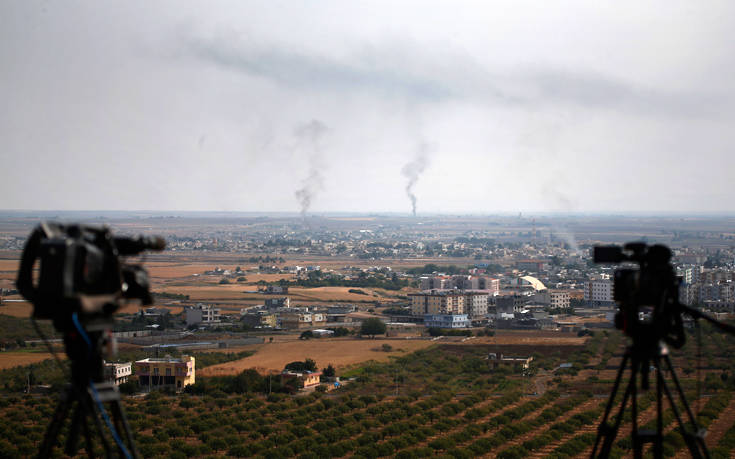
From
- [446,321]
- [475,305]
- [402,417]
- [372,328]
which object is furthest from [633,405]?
[475,305]

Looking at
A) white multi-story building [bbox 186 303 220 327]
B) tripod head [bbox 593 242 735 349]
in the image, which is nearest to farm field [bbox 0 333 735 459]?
tripod head [bbox 593 242 735 349]

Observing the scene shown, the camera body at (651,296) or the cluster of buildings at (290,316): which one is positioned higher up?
the camera body at (651,296)

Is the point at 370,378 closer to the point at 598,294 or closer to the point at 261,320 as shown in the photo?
the point at 261,320

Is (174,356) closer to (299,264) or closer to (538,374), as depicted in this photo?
(538,374)

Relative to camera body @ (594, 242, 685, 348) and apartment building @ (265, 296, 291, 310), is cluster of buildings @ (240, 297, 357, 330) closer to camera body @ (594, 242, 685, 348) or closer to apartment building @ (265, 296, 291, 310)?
apartment building @ (265, 296, 291, 310)

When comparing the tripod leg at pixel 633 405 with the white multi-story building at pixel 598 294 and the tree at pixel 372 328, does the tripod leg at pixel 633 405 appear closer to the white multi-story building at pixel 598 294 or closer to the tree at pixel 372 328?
the tree at pixel 372 328

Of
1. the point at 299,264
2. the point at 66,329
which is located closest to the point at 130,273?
the point at 66,329

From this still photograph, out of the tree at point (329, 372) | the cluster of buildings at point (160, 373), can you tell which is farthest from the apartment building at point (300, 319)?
the cluster of buildings at point (160, 373)
